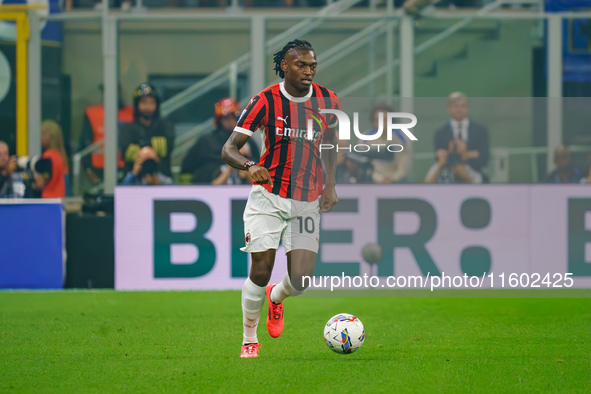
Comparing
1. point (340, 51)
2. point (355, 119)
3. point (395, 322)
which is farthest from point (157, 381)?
point (340, 51)

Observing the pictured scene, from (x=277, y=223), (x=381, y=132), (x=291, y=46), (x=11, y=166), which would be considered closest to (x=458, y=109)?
(x=381, y=132)

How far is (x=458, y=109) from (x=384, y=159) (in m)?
0.94

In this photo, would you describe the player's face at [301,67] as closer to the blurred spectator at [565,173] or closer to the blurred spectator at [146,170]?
the blurred spectator at [146,170]

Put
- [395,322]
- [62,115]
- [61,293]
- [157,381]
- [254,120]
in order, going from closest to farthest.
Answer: [157,381] → [254,120] → [395,322] → [61,293] → [62,115]

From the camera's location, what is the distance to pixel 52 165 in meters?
10.0

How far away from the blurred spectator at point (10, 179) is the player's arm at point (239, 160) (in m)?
4.97

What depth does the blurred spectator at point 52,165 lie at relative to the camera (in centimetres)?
995

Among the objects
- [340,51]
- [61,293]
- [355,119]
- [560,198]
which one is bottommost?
[61,293]

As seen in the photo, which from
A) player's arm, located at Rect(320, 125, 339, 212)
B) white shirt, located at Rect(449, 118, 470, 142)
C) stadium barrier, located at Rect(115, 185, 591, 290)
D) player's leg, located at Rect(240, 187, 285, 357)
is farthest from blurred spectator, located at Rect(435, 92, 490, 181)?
player's leg, located at Rect(240, 187, 285, 357)

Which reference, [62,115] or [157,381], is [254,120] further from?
[62,115]

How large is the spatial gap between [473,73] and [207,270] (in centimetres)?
416

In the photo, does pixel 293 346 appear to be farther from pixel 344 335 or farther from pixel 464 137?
pixel 464 137

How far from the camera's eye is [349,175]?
9570mm

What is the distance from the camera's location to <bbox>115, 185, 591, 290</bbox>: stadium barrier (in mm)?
9375
